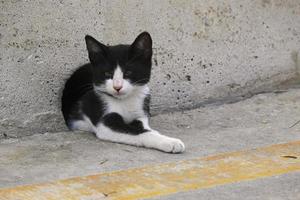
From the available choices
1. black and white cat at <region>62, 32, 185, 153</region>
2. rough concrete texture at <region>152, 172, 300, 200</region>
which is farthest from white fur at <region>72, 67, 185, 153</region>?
rough concrete texture at <region>152, 172, 300, 200</region>

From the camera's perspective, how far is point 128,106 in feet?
16.6

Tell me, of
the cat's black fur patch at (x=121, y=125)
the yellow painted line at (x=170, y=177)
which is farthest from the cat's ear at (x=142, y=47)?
the yellow painted line at (x=170, y=177)

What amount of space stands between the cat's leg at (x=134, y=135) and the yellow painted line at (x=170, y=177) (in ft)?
0.82

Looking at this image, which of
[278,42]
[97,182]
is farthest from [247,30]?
[97,182]

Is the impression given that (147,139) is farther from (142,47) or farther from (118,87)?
(142,47)

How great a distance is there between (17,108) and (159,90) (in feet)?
4.08

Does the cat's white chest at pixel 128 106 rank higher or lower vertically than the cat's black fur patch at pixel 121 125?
higher

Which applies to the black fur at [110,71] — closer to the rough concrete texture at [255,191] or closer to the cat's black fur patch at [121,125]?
the cat's black fur patch at [121,125]

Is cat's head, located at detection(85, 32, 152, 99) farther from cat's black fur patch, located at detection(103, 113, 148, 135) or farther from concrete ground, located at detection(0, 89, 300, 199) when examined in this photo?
concrete ground, located at detection(0, 89, 300, 199)

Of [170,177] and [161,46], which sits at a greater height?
[161,46]

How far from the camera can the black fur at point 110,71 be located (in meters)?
4.88

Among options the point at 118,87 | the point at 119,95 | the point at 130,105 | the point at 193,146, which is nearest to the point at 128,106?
the point at 130,105

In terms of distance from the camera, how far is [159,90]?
5598 millimetres

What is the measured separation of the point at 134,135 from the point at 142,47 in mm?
676
